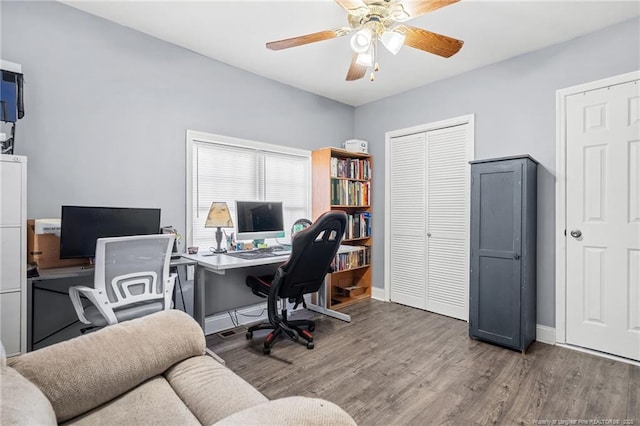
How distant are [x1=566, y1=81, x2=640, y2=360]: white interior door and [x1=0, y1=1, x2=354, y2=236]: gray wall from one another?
302cm

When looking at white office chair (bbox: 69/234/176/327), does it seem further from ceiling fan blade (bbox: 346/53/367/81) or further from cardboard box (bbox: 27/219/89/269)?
ceiling fan blade (bbox: 346/53/367/81)

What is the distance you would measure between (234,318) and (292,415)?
2.59 metres

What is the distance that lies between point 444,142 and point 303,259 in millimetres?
2134

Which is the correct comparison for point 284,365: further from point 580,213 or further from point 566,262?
point 580,213

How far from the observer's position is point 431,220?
360 cm

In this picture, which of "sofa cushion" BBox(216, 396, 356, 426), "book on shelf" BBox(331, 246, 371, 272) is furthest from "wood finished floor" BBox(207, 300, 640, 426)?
"sofa cushion" BBox(216, 396, 356, 426)

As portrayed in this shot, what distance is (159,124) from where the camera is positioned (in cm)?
272

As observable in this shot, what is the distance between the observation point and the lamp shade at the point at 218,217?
2.88 metres

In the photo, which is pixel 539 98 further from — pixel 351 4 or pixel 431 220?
pixel 351 4

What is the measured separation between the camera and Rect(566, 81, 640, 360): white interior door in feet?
7.84

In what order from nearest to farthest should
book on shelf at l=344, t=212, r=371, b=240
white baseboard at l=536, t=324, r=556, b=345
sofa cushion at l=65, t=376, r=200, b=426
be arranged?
sofa cushion at l=65, t=376, r=200, b=426
white baseboard at l=536, t=324, r=556, b=345
book on shelf at l=344, t=212, r=371, b=240

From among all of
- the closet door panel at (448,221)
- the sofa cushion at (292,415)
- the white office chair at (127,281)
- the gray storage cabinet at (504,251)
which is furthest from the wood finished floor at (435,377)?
the sofa cushion at (292,415)

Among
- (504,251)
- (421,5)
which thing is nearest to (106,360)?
(421,5)

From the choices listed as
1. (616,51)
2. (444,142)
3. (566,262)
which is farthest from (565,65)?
(566,262)
